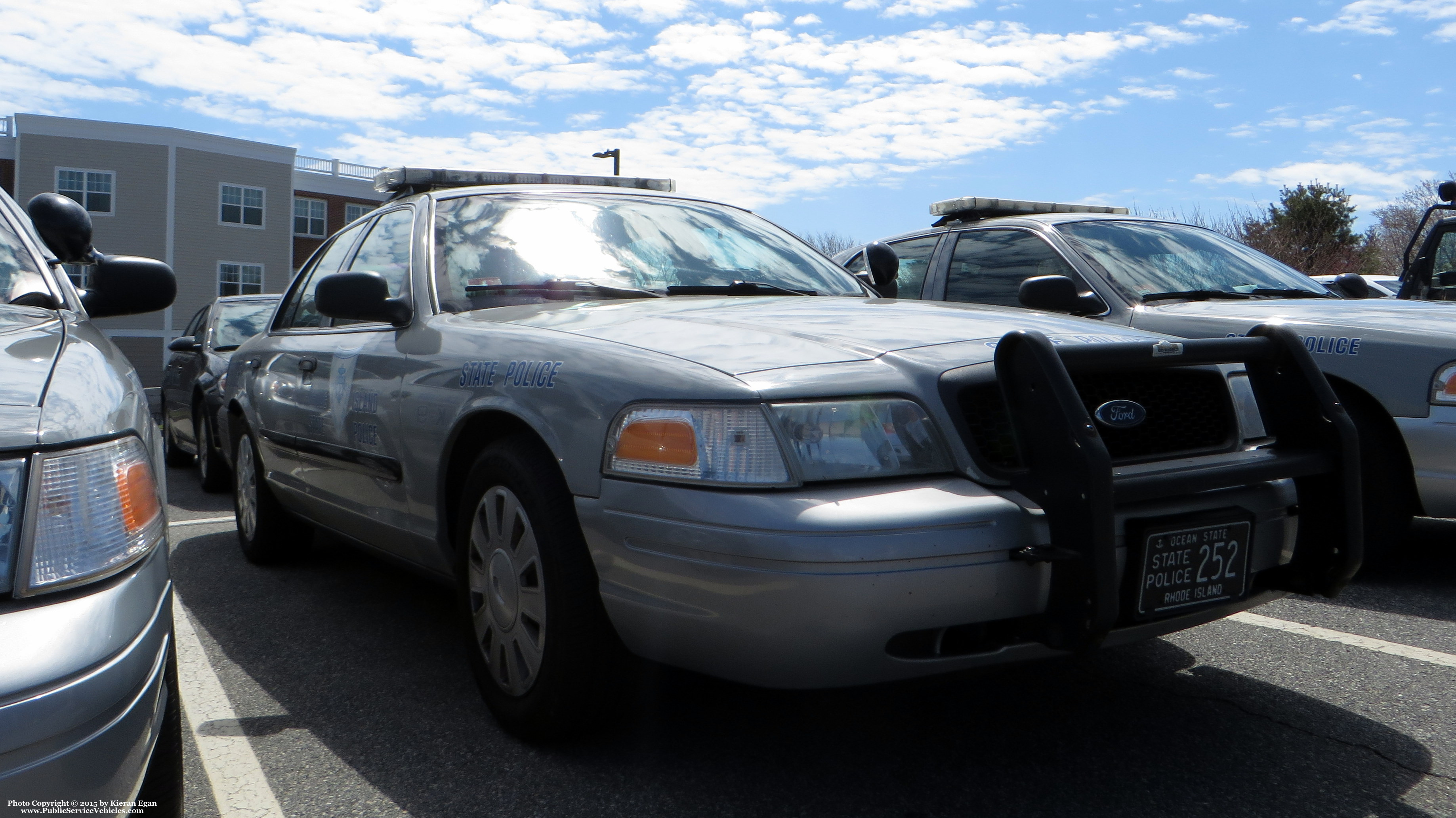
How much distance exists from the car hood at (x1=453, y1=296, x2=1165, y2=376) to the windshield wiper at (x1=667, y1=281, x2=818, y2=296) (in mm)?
107

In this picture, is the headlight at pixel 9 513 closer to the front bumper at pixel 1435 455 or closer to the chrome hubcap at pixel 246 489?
the chrome hubcap at pixel 246 489

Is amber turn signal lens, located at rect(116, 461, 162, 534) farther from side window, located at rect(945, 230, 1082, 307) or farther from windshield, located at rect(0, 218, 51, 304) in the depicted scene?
side window, located at rect(945, 230, 1082, 307)

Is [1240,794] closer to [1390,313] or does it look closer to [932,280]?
[1390,313]

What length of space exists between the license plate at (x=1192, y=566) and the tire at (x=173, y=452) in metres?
8.46

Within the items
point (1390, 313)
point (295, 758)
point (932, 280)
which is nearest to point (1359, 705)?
point (1390, 313)

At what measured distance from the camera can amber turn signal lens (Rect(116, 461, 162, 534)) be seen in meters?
1.92

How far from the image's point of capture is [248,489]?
17.2ft

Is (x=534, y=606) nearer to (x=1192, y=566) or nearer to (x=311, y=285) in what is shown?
(x=1192, y=566)

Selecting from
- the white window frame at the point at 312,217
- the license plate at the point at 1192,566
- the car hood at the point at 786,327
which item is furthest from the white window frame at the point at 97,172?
the license plate at the point at 1192,566

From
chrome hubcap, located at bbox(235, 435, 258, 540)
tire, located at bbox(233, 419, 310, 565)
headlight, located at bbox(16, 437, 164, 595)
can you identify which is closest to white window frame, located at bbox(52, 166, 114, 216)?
chrome hubcap, located at bbox(235, 435, 258, 540)

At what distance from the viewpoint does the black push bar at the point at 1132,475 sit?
2273 millimetres

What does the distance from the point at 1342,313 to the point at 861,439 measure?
11.0ft

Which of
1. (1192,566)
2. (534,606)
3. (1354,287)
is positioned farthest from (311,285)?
(1354,287)

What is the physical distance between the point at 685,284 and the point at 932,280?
277cm
